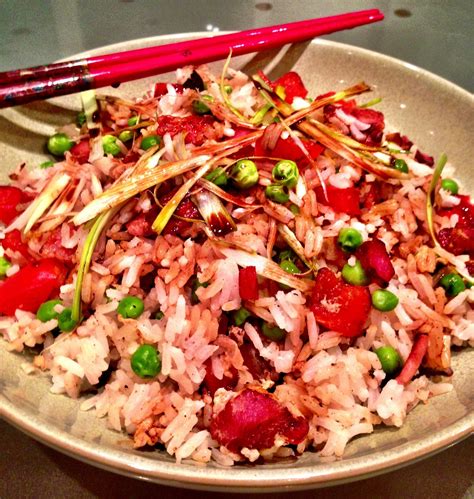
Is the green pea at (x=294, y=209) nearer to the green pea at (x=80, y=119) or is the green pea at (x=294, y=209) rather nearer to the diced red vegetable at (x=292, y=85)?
the diced red vegetable at (x=292, y=85)

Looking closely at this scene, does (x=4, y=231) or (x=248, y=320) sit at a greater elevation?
(x=4, y=231)

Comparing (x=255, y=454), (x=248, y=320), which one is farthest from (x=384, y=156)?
(x=255, y=454)

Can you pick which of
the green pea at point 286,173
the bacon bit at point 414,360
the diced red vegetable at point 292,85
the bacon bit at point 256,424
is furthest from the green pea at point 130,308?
the diced red vegetable at point 292,85

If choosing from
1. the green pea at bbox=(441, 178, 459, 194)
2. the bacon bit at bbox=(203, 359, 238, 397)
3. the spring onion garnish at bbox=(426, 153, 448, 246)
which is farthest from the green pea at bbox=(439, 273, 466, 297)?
the bacon bit at bbox=(203, 359, 238, 397)

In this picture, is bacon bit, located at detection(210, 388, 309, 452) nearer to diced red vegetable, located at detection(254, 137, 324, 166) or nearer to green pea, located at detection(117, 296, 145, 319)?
green pea, located at detection(117, 296, 145, 319)

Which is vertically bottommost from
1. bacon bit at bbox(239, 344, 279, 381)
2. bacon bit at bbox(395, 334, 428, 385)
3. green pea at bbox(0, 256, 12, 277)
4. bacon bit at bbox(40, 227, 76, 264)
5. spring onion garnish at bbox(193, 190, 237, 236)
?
bacon bit at bbox(395, 334, 428, 385)

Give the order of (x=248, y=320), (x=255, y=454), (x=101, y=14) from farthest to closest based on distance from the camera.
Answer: (x=101, y=14) → (x=248, y=320) → (x=255, y=454)

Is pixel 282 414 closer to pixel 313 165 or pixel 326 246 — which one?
pixel 326 246
